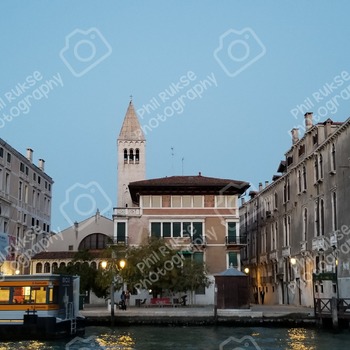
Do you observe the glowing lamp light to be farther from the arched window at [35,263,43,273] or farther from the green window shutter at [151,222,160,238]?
the arched window at [35,263,43,273]

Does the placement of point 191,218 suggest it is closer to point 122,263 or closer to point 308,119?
point 308,119

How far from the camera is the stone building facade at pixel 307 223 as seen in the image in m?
36.1

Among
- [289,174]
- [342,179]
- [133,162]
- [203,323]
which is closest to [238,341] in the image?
[203,323]

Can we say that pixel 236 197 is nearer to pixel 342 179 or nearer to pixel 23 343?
pixel 342 179

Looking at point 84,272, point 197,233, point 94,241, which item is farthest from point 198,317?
point 94,241

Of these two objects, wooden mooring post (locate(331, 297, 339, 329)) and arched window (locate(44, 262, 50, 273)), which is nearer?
wooden mooring post (locate(331, 297, 339, 329))

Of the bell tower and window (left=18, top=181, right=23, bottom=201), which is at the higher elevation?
the bell tower

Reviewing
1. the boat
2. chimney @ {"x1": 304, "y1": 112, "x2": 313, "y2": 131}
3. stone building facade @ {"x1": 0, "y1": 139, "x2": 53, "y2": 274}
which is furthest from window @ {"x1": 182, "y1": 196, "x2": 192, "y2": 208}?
the boat

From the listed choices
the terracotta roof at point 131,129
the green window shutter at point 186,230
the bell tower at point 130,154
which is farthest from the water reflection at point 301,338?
the terracotta roof at point 131,129

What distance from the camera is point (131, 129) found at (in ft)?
238

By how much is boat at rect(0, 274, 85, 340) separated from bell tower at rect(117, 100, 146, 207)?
39194 mm

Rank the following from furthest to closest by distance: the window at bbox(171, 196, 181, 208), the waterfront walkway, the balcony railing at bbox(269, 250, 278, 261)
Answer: the window at bbox(171, 196, 181, 208) → the balcony railing at bbox(269, 250, 278, 261) → the waterfront walkway

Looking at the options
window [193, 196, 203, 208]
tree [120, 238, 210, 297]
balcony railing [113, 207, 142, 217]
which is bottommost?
tree [120, 238, 210, 297]

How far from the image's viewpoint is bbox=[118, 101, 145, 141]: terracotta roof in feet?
235
